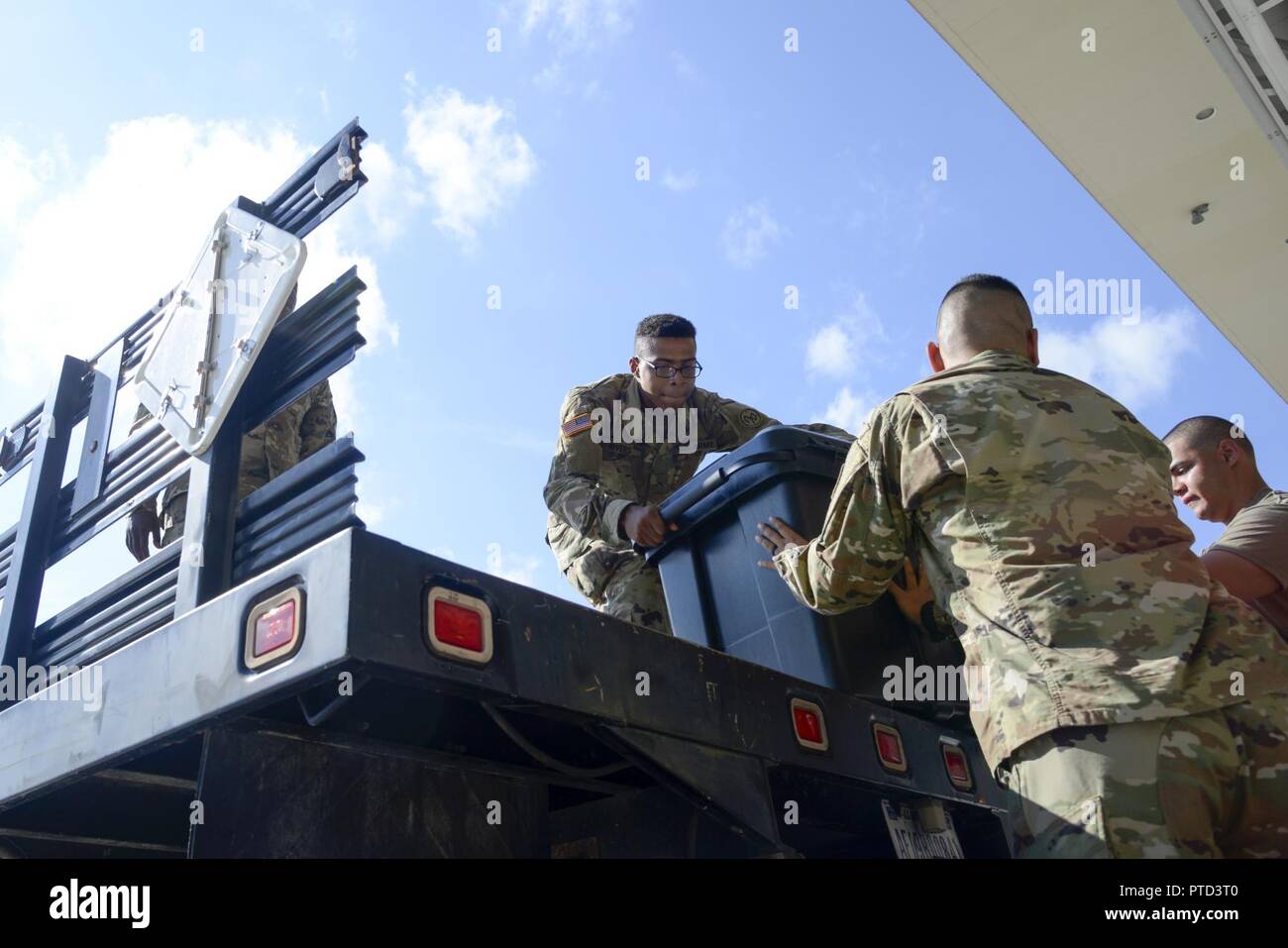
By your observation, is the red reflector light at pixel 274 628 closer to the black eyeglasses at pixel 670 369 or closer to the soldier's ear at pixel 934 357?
the soldier's ear at pixel 934 357

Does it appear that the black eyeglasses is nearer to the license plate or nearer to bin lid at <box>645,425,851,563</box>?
bin lid at <box>645,425,851,563</box>

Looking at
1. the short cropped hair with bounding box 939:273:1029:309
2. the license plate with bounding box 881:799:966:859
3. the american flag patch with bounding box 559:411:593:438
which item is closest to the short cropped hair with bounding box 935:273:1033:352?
the short cropped hair with bounding box 939:273:1029:309

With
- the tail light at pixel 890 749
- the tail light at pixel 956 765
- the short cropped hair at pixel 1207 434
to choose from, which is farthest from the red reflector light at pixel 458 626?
the short cropped hair at pixel 1207 434

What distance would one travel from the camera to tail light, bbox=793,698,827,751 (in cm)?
222

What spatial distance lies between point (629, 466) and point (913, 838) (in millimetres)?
1857

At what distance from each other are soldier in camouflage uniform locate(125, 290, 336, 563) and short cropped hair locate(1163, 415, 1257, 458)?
2.64m

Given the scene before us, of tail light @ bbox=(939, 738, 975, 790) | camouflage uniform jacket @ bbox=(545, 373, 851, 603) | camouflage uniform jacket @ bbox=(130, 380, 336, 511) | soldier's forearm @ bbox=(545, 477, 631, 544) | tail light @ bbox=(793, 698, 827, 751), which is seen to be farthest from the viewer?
camouflage uniform jacket @ bbox=(130, 380, 336, 511)

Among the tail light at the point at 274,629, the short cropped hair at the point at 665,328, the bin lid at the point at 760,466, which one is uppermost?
the short cropped hair at the point at 665,328

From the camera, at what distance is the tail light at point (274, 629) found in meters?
1.56

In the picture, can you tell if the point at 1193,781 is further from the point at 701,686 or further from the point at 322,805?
Result: the point at 322,805

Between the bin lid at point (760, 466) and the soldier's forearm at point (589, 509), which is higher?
the soldier's forearm at point (589, 509)

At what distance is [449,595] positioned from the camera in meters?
1.67

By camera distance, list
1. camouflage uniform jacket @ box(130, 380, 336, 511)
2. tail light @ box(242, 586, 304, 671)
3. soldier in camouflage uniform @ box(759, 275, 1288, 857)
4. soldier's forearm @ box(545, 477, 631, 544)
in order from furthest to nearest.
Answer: camouflage uniform jacket @ box(130, 380, 336, 511)
soldier's forearm @ box(545, 477, 631, 544)
soldier in camouflage uniform @ box(759, 275, 1288, 857)
tail light @ box(242, 586, 304, 671)
